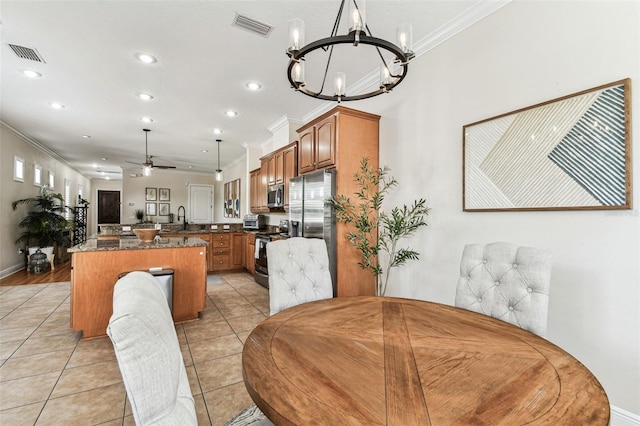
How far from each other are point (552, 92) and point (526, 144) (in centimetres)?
35

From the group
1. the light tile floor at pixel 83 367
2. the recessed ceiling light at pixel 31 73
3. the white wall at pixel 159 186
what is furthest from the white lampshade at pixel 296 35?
the white wall at pixel 159 186

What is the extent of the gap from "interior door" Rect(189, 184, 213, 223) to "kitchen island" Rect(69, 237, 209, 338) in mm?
7405

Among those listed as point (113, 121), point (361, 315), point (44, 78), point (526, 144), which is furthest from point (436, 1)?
point (113, 121)

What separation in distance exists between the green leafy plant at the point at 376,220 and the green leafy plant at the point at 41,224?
620cm

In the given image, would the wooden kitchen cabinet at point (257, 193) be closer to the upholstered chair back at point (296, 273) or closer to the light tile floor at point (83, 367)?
the light tile floor at point (83, 367)

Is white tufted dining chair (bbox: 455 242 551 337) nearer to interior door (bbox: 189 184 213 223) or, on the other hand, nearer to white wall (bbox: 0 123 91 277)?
white wall (bbox: 0 123 91 277)

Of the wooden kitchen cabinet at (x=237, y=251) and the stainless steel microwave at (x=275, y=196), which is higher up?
the stainless steel microwave at (x=275, y=196)

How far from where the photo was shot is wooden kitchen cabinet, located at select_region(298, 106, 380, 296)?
3021mm

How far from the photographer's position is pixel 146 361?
1.96ft

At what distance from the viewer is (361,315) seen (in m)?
1.38

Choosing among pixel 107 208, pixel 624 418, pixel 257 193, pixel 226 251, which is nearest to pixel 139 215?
pixel 107 208

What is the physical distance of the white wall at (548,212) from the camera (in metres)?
1.59

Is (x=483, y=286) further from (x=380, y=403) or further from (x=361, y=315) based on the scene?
(x=380, y=403)

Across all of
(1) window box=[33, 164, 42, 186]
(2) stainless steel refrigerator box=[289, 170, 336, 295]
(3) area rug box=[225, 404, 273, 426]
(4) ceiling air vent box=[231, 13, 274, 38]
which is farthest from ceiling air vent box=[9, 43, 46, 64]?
(1) window box=[33, 164, 42, 186]
